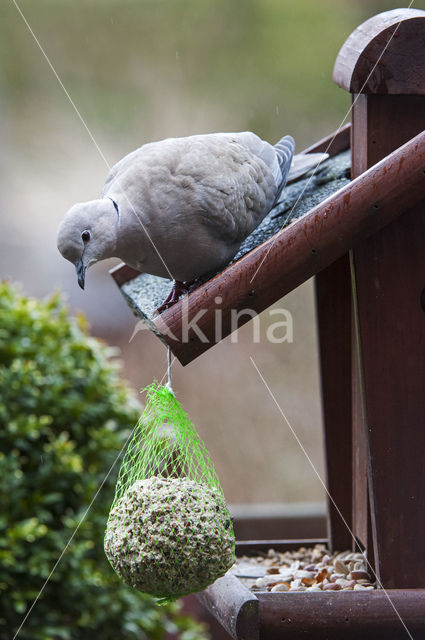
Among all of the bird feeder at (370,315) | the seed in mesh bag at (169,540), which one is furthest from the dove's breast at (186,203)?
the seed in mesh bag at (169,540)

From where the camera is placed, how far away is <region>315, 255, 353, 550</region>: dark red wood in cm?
199

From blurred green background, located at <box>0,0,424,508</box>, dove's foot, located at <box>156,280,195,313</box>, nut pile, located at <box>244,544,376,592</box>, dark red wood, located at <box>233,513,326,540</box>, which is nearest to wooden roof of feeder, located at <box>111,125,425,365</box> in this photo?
dove's foot, located at <box>156,280,195,313</box>

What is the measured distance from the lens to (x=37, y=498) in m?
2.69

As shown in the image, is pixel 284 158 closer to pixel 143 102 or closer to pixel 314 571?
pixel 314 571

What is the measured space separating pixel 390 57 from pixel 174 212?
0.55m

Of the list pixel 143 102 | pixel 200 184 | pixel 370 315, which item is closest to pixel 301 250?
pixel 370 315

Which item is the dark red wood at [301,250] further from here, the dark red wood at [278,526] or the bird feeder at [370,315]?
the dark red wood at [278,526]

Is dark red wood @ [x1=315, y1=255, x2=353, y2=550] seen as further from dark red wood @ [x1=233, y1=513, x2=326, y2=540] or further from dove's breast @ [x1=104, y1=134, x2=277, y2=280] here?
dark red wood @ [x1=233, y1=513, x2=326, y2=540]

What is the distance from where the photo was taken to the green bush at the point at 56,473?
2.66 m

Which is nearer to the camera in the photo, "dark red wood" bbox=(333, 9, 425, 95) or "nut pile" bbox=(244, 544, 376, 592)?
"dark red wood" bbox=(333, 9, 425, 95)

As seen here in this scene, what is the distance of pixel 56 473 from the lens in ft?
8.95

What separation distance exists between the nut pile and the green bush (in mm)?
881

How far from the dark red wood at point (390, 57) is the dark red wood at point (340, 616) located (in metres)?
1.02

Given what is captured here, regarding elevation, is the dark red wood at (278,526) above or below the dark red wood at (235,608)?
below
